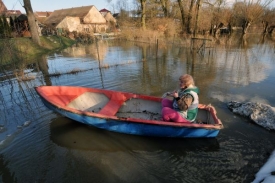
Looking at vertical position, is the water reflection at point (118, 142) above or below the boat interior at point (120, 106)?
below

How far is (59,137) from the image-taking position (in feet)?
16.7

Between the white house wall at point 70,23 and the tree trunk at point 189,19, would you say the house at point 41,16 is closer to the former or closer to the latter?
the white house wall at point 70,23

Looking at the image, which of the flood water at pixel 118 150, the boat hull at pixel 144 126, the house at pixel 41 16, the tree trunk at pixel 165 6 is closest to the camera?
the flood water at pixel 118 150

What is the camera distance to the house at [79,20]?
4209cm

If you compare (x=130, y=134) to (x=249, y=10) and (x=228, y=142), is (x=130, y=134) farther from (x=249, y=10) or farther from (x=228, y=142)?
(x=249, y=10)

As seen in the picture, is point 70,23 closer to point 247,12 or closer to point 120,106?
point 247,12

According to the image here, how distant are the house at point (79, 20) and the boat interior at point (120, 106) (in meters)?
38.0

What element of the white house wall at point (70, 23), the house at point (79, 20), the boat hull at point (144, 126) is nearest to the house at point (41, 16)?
the house at point (79, 20)

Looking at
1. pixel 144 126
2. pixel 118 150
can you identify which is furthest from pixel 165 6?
pixel 118 150

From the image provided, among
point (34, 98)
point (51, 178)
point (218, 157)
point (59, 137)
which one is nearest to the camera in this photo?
point (51, 178)

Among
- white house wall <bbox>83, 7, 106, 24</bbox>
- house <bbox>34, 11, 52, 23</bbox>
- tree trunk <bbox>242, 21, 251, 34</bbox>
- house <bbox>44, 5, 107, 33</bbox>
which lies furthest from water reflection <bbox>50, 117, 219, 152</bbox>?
house <bbox>34, 11, 52, 23</bbox>

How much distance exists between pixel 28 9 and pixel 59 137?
18004 mm

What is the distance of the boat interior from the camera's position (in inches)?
225

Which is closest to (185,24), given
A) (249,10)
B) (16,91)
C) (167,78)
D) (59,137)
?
(249,10)
